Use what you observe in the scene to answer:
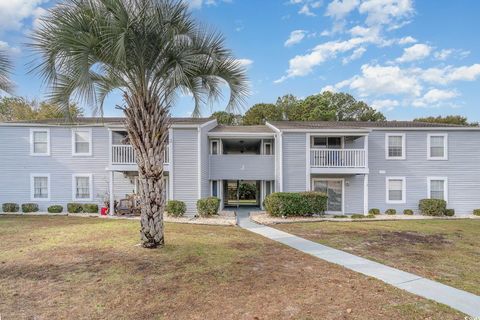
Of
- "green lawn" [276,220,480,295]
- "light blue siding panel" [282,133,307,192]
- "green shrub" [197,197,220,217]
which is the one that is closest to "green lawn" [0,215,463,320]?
"green lawn" [276,220,480,295]

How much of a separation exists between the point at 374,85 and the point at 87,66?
99.6ft

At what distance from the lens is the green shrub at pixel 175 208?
15320 millimetres

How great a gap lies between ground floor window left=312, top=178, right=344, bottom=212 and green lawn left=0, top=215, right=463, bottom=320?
1037 centimetres

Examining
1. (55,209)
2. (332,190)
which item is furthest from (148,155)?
(332,190)

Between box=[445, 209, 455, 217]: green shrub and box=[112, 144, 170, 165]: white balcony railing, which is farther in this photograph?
box=[445, 209, 455, 217]: green shrub

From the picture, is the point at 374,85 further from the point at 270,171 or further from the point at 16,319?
the point at 16,319

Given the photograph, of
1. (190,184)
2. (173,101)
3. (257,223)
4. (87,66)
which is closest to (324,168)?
(257,223)

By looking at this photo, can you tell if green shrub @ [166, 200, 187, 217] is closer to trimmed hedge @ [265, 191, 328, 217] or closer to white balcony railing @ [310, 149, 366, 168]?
trimmed hedge @ [265, 191, 328, 217]

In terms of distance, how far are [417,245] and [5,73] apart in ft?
47.7

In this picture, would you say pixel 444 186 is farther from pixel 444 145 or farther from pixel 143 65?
pixel 143 65

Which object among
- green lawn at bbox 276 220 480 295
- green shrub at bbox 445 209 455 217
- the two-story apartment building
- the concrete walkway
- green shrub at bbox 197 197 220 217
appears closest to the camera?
the concrete walkway

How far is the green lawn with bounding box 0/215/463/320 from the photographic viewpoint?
4156 mm

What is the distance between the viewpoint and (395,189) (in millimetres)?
17625

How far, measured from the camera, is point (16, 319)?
12.9ft
